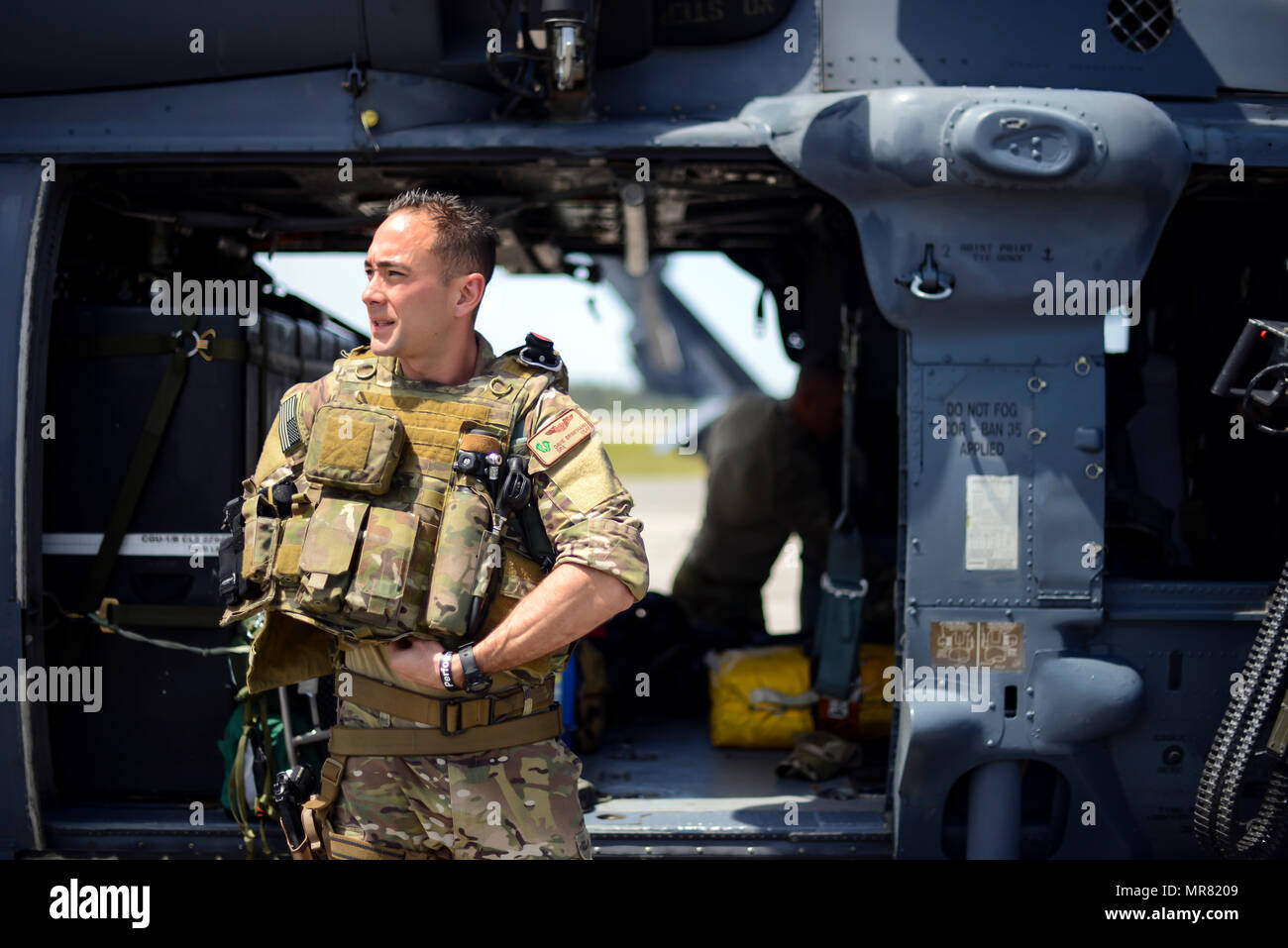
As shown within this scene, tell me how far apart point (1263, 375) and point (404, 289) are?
209cm

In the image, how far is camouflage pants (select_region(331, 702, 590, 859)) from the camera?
2141 millimetres

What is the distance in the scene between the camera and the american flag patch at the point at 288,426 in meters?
2.28

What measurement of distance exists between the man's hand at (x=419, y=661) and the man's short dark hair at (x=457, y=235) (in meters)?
0.71

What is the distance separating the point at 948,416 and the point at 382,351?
1584mm

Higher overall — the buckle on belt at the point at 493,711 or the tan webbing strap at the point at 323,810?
the buckle on belt at the point at 493,711

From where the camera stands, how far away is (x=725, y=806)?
11.0ft

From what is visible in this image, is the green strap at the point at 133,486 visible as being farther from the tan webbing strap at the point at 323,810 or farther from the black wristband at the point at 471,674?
the black wristband at the point at 471,674

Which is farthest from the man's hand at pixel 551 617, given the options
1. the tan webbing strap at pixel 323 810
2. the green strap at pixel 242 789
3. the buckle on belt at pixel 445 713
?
the green strap at pixel 242 789

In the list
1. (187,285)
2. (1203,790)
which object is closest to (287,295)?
(187,285)

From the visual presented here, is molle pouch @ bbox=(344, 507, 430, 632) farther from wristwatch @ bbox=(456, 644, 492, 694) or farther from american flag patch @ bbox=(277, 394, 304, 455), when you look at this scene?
american flag patch @ bbox=(277, 394, 304, 455)

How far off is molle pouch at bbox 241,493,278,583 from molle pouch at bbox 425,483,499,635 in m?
0.35

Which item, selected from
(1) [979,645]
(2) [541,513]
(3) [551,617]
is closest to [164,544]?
(2) [541,513]

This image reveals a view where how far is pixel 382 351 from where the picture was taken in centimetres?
216

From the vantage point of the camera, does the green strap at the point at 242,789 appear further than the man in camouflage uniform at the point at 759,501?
No
